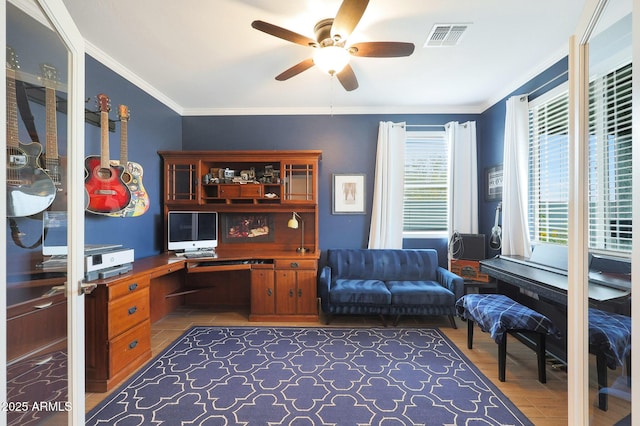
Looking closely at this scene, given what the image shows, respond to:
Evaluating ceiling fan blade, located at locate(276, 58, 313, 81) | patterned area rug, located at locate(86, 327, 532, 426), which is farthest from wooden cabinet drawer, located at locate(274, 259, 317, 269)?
ceiling fan blade, located at locate(276, 58, 313, 81)

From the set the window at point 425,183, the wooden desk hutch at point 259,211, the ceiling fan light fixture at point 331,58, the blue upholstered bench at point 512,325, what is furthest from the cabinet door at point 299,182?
the blue upholstered bench at point 512,325

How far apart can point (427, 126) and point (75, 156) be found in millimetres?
3685

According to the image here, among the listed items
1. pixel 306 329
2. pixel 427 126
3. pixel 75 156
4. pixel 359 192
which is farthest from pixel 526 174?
pixel 75 156

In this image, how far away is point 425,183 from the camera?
12.0ft

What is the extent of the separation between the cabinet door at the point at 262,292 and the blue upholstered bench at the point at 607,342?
104 inches

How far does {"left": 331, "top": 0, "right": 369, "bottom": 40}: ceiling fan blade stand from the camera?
150cm

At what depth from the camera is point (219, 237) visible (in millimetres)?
3641

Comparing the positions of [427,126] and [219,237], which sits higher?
[427,126]

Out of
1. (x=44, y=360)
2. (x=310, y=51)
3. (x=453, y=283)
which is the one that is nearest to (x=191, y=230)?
(x=44, y=360)

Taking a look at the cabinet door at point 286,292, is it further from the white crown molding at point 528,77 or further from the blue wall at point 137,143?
the white crown molding at point 528,77

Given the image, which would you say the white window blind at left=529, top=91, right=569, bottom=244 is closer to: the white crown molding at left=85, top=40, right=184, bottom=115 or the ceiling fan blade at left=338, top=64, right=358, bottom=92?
the ceiling fan blade at left=338, top=64, right=358, bottom=92

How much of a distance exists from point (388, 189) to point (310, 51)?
190cm

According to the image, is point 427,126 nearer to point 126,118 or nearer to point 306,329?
point 306,329

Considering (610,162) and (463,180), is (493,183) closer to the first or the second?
(463,180)
